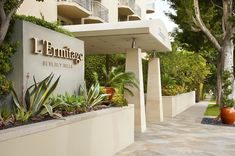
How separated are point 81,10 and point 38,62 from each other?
22.2 meters

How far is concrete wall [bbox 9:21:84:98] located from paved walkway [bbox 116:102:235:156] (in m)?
2.49

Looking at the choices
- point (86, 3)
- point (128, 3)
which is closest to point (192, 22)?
point (86, 3)

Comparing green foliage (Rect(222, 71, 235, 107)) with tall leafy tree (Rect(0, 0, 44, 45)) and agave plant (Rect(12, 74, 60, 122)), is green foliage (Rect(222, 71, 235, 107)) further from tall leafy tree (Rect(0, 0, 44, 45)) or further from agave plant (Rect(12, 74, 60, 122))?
tall leafy tree (Rect(0, 0, 44, 45))

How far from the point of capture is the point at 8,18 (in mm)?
7934

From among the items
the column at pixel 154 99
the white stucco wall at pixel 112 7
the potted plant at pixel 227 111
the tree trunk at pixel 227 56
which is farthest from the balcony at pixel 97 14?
the potted plant at pixel 227 111

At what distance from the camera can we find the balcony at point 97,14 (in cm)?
3375

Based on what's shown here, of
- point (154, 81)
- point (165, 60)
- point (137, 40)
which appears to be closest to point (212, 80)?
point (165, 60)

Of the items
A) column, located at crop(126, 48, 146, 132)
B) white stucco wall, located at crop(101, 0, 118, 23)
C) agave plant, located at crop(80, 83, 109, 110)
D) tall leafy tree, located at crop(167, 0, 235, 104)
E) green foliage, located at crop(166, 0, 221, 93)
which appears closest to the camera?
agave plant, located at crop(80, 83, 109, 110)

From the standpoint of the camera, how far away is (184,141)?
1330 centimetres

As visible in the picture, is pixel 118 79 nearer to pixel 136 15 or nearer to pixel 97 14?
pixel 97 14

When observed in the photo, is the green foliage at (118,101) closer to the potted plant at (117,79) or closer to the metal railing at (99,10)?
the potted plant at (117,79)

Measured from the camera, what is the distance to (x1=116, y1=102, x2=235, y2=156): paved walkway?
36.9 ft

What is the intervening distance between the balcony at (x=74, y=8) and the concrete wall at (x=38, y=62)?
17619 mm

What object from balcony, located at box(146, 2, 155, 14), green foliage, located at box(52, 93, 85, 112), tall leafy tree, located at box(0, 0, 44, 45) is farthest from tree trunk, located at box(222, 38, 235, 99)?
balcony, located at box(146, 2, 155, 14)
